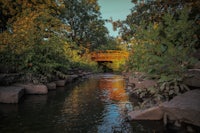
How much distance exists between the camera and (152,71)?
24.7 feet

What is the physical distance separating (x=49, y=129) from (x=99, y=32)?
1435 inches

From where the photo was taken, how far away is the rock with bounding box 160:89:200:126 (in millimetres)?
4764

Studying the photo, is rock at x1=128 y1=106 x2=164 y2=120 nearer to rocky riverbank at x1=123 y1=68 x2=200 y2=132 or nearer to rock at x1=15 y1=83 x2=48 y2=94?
rocky riverbank at x1=123 y1=68 x2=200 y2=132

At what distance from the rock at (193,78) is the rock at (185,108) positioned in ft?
1.82

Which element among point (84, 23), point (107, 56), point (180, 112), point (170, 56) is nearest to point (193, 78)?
point (170, 56)

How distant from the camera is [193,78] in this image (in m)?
6.19

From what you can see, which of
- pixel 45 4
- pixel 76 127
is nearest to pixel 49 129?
pixel 76 127

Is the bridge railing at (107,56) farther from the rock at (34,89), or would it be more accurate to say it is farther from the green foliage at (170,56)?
the green foliage at (170,56)

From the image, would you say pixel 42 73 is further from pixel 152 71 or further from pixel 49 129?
pixel 49 129

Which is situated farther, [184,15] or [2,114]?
[184,15]

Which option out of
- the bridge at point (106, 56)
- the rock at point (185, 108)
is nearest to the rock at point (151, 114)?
the rock at point (185, 108)

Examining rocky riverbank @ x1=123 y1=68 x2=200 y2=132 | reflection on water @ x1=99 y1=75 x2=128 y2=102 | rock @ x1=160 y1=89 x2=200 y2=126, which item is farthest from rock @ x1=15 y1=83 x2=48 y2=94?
rock @ x1=160 y1=89 x2=200 y2=126

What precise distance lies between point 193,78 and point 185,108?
159 centimetres

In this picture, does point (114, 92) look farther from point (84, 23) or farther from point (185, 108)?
point (84, 23)
